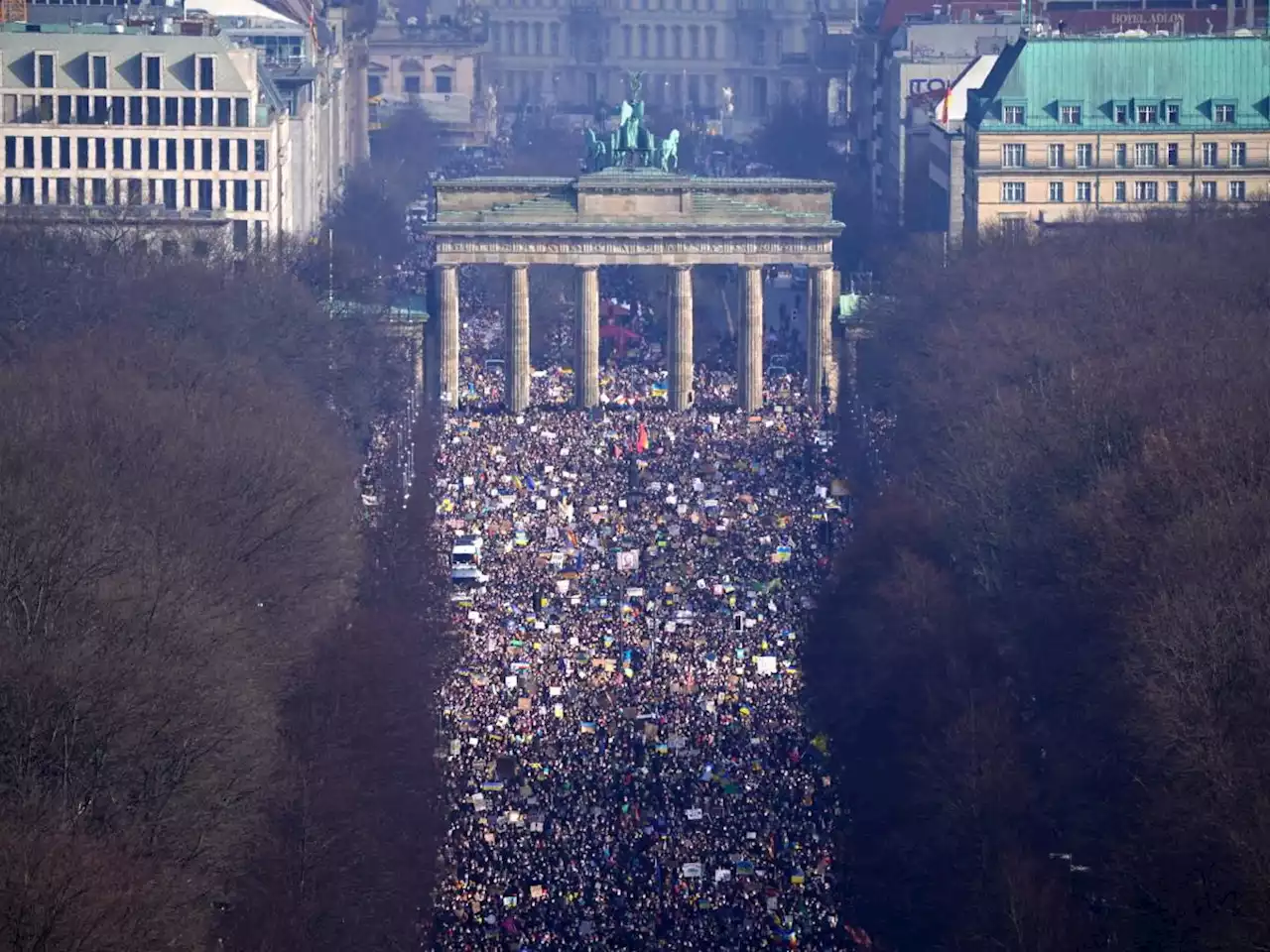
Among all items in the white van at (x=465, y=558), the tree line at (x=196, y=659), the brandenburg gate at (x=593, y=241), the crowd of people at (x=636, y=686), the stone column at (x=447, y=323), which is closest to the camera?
the tree line at (x=196, y=659)

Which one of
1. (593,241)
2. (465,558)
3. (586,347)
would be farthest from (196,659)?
(593,241)

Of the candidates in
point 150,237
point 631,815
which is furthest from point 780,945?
point 150,237

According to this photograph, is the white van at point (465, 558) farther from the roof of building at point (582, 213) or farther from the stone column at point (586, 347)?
the roof of building at point (582, 213)

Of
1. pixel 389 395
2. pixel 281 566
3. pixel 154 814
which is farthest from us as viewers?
pixel 389 395

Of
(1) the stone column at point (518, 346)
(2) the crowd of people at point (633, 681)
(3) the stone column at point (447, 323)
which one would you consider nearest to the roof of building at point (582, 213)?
(3) the stone column at point (447, 323)

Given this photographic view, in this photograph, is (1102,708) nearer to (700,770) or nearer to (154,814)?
(700,770)

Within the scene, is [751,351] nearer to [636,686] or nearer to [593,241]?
[593,241]
